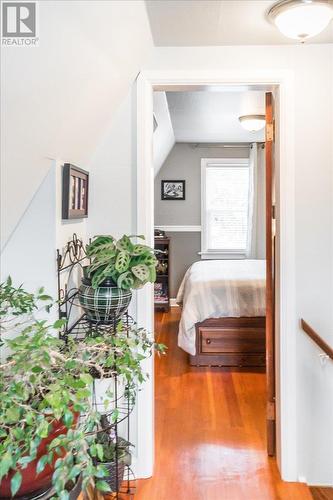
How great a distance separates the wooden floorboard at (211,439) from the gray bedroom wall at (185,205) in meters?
2.65

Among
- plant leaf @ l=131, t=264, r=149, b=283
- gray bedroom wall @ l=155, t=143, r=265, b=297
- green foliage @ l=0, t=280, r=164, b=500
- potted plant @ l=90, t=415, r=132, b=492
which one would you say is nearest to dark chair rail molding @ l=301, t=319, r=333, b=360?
plant leaf @ l=131, t=264, r=149, b=283

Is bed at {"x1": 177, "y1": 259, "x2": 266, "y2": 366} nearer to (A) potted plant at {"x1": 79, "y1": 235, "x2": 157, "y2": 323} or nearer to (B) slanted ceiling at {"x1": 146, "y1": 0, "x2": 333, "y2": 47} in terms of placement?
(A) potted plant at {"x1": 79, "y1": 235, "x2": 157, "y2": 323}

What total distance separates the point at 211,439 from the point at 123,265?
162 cm

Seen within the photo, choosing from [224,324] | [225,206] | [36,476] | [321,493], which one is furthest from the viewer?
[225,206]

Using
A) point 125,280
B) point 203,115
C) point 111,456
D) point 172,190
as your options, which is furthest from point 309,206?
point 172,190

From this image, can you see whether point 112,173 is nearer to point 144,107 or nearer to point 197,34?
point 144,107

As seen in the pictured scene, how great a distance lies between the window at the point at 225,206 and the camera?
6.37 meters

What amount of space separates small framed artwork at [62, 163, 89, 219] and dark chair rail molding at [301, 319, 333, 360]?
1.27m

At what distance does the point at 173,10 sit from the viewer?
172 centimetres

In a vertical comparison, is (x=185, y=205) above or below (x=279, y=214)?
above

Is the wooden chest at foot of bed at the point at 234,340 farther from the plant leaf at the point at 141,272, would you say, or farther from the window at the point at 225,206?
the window at the point at 225,206

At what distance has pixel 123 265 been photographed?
1.63 m

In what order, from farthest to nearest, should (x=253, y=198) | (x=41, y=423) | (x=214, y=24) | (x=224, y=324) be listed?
(x=253, y=198) < (x=224, y=324) < (x=214, y=24) < (x=41, y=423)

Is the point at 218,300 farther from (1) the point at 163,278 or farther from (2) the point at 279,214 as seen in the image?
(1) the point at 163,278
